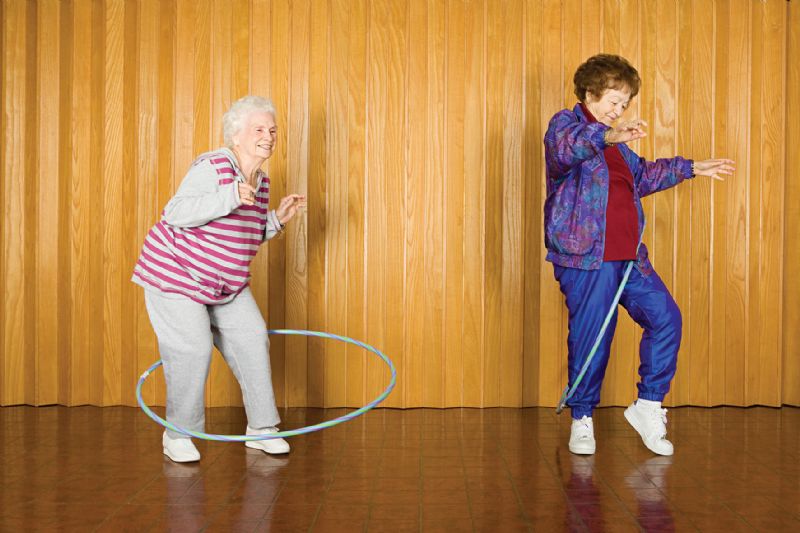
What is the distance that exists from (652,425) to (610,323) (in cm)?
45

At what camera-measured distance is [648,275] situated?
3.38m

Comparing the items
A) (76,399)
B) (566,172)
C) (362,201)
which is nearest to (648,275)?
(566,172)

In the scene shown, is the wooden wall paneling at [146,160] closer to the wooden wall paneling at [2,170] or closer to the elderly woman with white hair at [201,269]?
the wooden wall paneling at [2,170]

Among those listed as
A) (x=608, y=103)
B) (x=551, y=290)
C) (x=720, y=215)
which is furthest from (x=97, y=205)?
(x=720, y=215)

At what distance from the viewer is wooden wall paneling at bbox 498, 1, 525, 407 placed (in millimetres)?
4285

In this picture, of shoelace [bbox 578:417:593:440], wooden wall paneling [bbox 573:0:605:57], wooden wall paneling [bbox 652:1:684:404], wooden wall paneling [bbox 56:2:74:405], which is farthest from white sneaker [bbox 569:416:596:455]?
wooden wall paneling [bbox 56:2:74:405]

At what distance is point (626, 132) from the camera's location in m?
2.93

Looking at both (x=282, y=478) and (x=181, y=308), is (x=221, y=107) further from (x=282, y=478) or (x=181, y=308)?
(x=282, y=478)

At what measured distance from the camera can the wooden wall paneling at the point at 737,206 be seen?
4320mm

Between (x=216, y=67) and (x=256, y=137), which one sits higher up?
(x=216, y=67)

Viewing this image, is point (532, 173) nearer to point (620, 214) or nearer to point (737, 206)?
point (620, 214)

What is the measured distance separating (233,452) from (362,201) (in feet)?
5.00

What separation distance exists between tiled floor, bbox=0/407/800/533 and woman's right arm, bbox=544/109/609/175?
3.88ft

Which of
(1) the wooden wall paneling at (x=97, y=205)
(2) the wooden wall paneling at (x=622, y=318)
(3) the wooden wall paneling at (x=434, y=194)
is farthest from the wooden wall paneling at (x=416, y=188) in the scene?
(1) the wooden wall paneling at (x=97, y=205)
